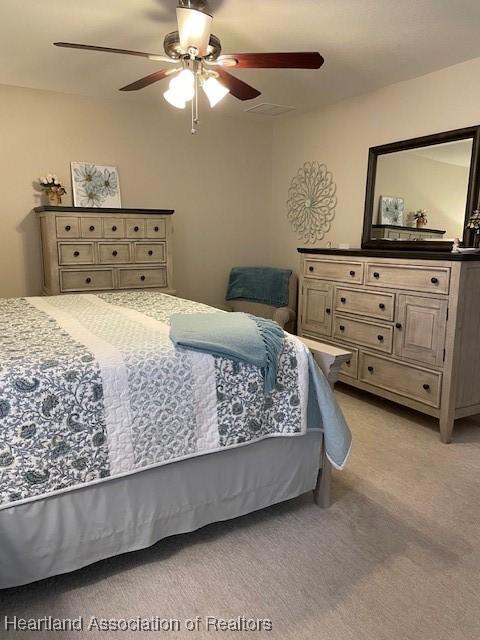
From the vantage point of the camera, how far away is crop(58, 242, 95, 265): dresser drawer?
3744 mm

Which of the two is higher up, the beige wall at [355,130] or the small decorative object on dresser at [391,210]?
the beige wall at [355,130]

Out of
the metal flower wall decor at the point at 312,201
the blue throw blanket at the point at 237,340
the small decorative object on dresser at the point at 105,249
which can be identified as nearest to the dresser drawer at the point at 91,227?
the small decorative object on dresser at the point at 105,249

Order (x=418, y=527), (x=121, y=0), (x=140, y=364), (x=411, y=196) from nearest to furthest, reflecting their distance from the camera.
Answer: (x=140, y=364) → (x=418, y=527) → (x=121, y=0) → (x=411, y=196)

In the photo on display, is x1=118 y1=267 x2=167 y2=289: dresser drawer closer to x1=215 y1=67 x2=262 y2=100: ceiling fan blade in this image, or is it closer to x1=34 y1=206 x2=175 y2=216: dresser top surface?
x1=34 y1=206 x2=175 y2=216: dresser top surface

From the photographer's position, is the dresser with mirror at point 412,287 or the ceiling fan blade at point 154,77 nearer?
the ceiling fan blade at point 154,77

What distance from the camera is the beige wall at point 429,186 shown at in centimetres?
325

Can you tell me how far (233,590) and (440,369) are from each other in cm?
186

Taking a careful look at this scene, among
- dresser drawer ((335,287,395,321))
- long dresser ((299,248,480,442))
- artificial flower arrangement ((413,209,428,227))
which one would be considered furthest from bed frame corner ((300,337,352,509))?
artificial flower arrangement ((413,209,428,227))

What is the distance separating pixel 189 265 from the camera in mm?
4816

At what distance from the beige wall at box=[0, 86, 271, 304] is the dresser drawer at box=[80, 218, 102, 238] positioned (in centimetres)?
49

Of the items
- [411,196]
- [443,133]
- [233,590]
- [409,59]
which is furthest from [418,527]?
[409,59]

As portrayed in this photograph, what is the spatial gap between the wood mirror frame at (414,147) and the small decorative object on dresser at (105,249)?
171 cm

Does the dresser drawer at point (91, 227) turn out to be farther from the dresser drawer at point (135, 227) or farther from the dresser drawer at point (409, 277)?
the dresser drawer at point (409, 277)

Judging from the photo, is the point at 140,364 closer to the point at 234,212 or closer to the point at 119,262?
the point at 119,262
